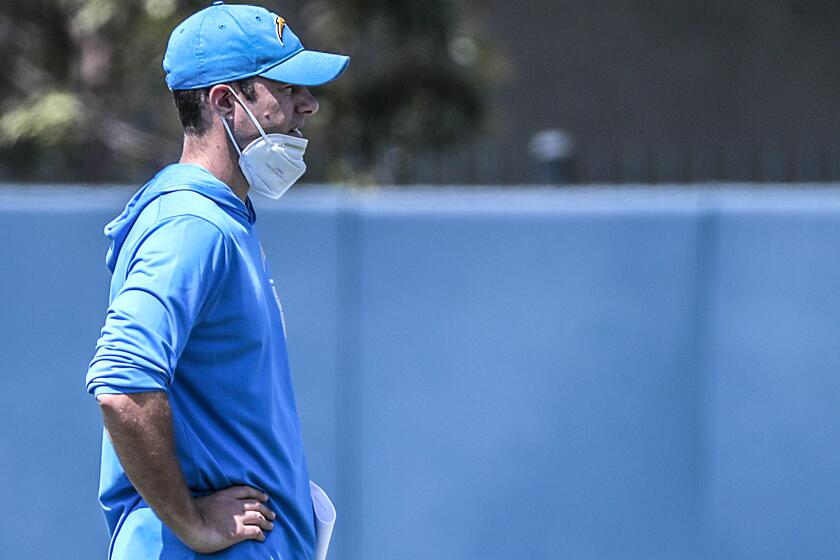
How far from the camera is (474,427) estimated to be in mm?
4246

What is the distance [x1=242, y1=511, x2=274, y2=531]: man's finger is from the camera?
86.9 inches

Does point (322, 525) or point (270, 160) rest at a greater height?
point (270, 160)

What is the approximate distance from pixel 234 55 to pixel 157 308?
1.70 feet

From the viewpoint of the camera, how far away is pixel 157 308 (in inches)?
80.0

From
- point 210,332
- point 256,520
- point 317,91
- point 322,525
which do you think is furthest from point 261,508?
point 317,91

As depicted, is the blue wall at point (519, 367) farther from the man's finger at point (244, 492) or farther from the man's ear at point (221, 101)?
the man's finger at point (244, 492)

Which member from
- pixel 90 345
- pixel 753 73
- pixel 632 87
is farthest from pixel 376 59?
pixel 90 345

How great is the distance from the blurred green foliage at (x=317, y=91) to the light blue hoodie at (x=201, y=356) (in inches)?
269

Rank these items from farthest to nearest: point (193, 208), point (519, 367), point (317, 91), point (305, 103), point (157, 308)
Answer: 1. point (317, 91)
2. point (519, 367)
3. point (305, 103)
4. point (193, 208)
5. point (157, 308)

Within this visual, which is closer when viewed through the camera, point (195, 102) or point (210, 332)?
point (210, 332)

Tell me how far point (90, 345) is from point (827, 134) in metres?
9.87

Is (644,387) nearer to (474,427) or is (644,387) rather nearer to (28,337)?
(474,427)

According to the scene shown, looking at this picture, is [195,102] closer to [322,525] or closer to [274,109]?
[274,109]

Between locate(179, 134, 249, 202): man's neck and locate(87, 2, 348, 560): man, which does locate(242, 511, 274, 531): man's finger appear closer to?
locate(87, 2, 348, 560): man
